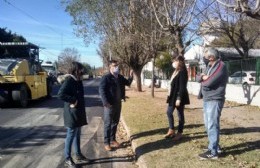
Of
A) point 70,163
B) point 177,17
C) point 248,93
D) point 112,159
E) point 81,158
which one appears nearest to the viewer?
point 70,163

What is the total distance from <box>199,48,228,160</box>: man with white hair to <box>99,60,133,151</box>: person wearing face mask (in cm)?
231

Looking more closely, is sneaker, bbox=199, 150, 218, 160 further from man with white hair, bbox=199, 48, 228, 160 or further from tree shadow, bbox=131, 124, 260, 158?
tree shadow, bbox=131, 124, 260, 158

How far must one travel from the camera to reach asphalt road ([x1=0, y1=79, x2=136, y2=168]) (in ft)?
27.9

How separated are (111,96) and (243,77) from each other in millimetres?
11564

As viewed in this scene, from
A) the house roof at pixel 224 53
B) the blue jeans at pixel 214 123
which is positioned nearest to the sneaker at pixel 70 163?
the blue jeans at pixel 214 123

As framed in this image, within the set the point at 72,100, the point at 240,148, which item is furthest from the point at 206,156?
the point at 72,100

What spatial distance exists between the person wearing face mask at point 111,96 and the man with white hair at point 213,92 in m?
2.31

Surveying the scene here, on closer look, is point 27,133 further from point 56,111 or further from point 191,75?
point 191,75

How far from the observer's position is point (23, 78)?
20688 millimetres

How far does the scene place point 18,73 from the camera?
67.1 feet

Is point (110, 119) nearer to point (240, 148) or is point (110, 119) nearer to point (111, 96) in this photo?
point (111, 96)

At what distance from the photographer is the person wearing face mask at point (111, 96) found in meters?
9.48

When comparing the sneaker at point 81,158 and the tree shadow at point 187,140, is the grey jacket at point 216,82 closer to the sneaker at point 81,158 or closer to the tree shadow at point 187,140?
the tree shadow at point 187,140

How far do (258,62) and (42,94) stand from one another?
36.8ft
